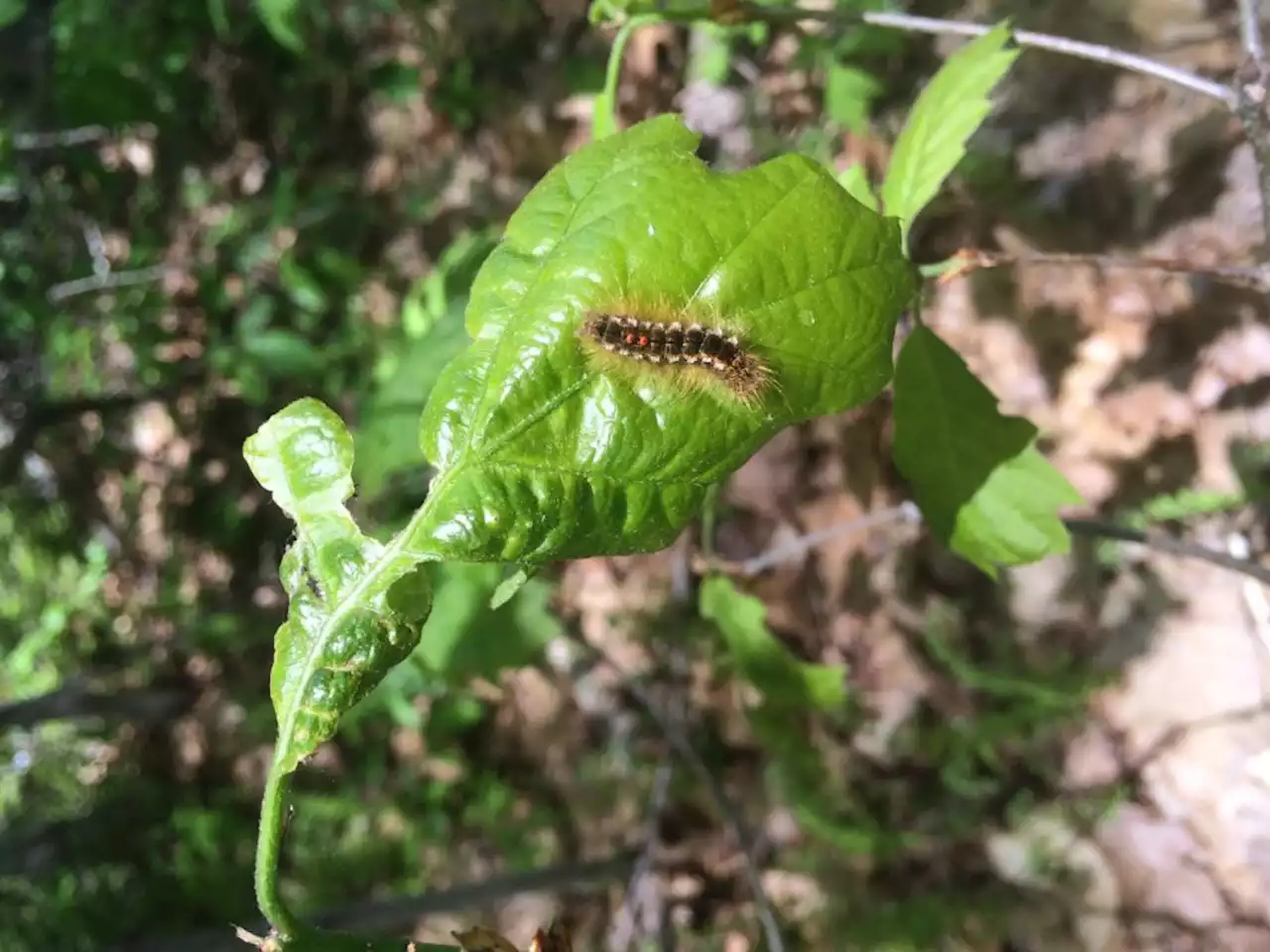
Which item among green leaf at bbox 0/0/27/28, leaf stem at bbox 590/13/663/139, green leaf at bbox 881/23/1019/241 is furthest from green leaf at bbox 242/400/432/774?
green leaf at bbox 0/0/27/28

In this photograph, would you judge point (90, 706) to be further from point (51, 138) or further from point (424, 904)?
point (51, 138)

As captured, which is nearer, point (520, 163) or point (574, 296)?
point (574, 296)

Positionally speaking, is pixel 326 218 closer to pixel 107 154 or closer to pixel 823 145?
pixel 107 154

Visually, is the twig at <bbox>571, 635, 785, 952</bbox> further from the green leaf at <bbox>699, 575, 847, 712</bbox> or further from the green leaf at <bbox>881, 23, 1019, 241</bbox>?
the green leaf at <bbox>881, 23, 1019, 241</bbox>

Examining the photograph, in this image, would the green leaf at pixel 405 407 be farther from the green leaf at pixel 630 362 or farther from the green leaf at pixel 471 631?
the green leaf at pixel 630 362

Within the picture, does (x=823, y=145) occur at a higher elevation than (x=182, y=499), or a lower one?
higher

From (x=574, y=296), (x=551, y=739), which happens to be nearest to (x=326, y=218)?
(x=551, y=739)
